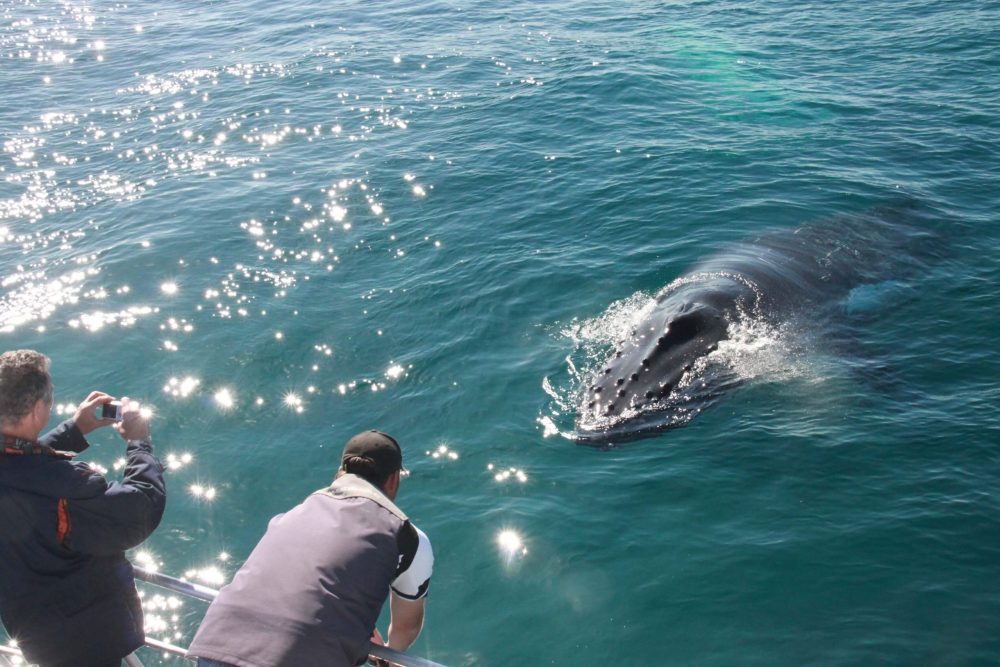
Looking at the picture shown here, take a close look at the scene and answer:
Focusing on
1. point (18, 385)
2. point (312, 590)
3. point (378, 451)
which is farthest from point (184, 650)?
point (18, 385)

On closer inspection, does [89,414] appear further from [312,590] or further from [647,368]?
[647,368]

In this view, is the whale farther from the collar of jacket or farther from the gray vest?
the collar of jacket

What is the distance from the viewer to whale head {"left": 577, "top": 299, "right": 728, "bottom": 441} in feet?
39.2

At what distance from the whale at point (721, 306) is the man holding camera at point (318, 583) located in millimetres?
6684

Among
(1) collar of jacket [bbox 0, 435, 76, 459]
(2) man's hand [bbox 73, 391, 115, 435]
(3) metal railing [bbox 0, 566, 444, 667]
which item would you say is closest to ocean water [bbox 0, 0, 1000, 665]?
(3) metal railing [bbox 0, 566, 444, 667]

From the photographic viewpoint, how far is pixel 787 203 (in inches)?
717

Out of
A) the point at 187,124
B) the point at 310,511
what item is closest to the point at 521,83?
the point at 187,124

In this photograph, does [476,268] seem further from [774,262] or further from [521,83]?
[521,83]

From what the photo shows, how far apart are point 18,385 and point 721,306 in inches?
419

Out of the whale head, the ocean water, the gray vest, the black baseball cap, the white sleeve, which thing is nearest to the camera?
the gray vest

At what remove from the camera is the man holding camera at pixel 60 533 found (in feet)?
17.9

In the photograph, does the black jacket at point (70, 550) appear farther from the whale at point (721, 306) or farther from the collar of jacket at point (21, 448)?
the whale at point (721, 306)

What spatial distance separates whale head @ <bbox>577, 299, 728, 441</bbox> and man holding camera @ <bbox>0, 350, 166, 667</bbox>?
697 centimetres

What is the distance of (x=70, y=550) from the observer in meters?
5.66
